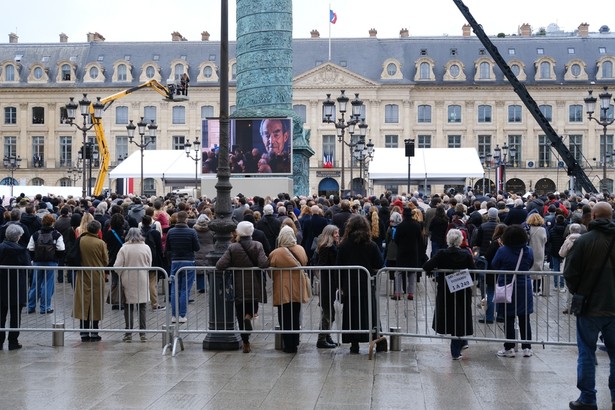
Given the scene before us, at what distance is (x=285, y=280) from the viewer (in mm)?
10297

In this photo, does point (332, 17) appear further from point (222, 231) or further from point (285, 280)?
point (285, 280)

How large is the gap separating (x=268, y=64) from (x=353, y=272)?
851 inches

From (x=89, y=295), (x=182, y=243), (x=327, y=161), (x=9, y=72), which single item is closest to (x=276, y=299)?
(x=89, y=295)

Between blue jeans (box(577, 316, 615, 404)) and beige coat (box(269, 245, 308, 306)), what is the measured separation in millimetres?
3551

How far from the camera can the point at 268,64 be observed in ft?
102

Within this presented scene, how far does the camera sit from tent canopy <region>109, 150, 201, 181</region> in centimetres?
4400

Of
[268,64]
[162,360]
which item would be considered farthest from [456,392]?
[268,64]

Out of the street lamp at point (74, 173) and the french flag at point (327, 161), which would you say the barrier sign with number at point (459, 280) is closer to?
the french flag at point (327, 161)

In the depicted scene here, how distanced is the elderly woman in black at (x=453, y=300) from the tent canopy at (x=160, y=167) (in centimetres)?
3447

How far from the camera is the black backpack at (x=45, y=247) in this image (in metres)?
13.5

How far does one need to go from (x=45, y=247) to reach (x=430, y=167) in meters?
28.6

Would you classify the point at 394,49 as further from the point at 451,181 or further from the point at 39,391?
the point at 39,391

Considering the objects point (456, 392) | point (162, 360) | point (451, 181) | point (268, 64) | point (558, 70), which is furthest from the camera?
point (558, 70)

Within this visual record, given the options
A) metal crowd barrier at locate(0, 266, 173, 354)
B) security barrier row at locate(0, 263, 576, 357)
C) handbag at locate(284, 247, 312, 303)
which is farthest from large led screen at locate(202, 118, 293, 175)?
handbag at locate(284, 247, 312, 303)
